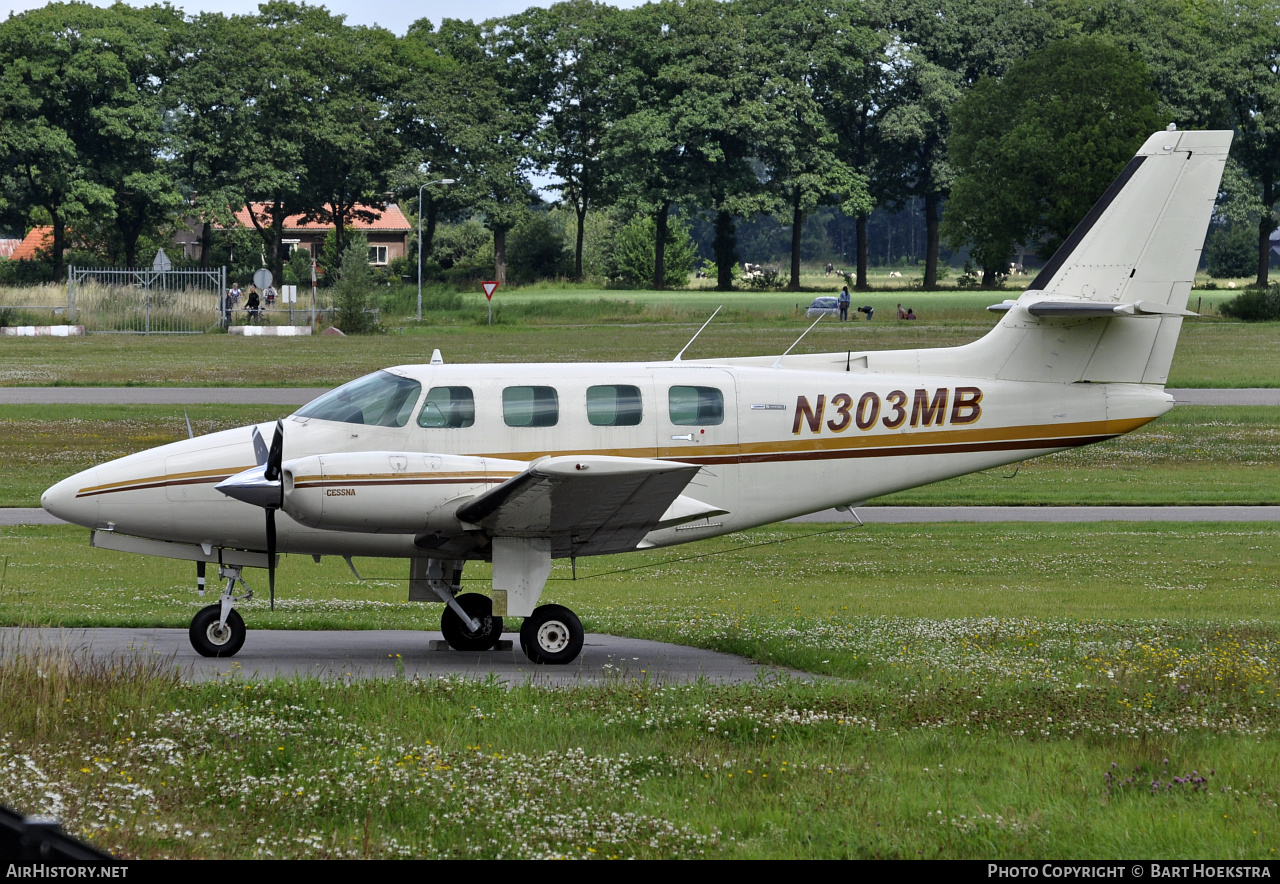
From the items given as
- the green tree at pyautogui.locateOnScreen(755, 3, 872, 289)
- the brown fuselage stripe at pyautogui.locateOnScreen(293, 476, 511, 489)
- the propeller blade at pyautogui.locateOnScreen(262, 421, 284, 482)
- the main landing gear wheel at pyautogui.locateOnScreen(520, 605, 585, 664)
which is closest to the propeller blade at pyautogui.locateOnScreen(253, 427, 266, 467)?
the propeller blade at pyautogui.locateOnScreen(262, 421, 284, 482)

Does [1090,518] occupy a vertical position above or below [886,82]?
below

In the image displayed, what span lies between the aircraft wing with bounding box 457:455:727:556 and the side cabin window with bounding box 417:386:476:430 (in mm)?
1215

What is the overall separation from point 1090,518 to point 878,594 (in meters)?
9.36

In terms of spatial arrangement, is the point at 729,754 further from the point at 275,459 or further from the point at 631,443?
the point at 275,459

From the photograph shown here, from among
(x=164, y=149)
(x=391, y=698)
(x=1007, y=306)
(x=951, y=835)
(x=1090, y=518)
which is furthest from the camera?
(x=164, y=149)

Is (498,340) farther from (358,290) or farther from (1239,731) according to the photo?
(1239,731)

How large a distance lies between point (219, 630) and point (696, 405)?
547cm

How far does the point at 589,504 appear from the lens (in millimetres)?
13023

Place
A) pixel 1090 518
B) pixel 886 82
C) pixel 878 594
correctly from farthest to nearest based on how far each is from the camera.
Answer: pixel 886 82 < pixel 1090 518 < pixel 878 594

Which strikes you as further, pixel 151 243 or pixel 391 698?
pixel 151 243

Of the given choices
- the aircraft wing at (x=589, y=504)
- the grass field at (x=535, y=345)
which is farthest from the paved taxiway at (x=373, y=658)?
the grass field at (x=535, y=345)

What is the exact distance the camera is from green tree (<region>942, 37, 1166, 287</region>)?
Answer: 212 ft

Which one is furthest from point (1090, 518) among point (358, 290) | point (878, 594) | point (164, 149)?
point (164, 149)

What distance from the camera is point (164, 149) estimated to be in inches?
3821
